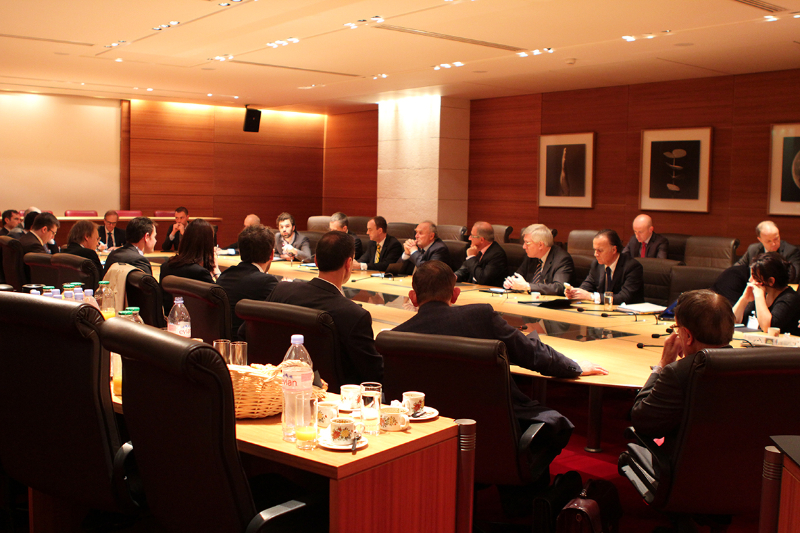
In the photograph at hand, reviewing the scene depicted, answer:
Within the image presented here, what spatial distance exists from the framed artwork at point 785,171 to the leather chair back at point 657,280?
3591 millimetres

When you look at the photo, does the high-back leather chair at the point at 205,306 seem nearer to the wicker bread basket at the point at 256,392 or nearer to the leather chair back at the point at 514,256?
the wicker bread basket at the point at 256,392

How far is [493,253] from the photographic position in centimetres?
698

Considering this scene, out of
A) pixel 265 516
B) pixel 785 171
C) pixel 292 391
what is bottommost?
pixel 265 516

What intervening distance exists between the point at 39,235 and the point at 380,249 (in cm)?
352

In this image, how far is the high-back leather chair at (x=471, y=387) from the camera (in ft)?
8.36

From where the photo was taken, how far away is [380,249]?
27.7ft

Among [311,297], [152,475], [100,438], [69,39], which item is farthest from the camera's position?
[69,39]

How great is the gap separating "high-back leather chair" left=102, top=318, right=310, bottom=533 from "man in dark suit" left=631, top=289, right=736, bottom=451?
1.33m

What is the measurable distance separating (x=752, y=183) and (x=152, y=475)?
8873mm

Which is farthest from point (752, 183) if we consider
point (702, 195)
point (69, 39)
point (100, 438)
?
point (100, 438)

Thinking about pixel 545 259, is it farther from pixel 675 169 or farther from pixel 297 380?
pixel 297 380

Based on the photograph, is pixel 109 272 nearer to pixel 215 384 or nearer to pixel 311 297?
pixel 311 297

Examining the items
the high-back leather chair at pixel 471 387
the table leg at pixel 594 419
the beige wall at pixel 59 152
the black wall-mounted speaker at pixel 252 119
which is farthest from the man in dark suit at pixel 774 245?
the beige wall at pixel 59 152

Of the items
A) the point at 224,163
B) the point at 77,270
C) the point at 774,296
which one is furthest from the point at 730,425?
the point at 224,163
